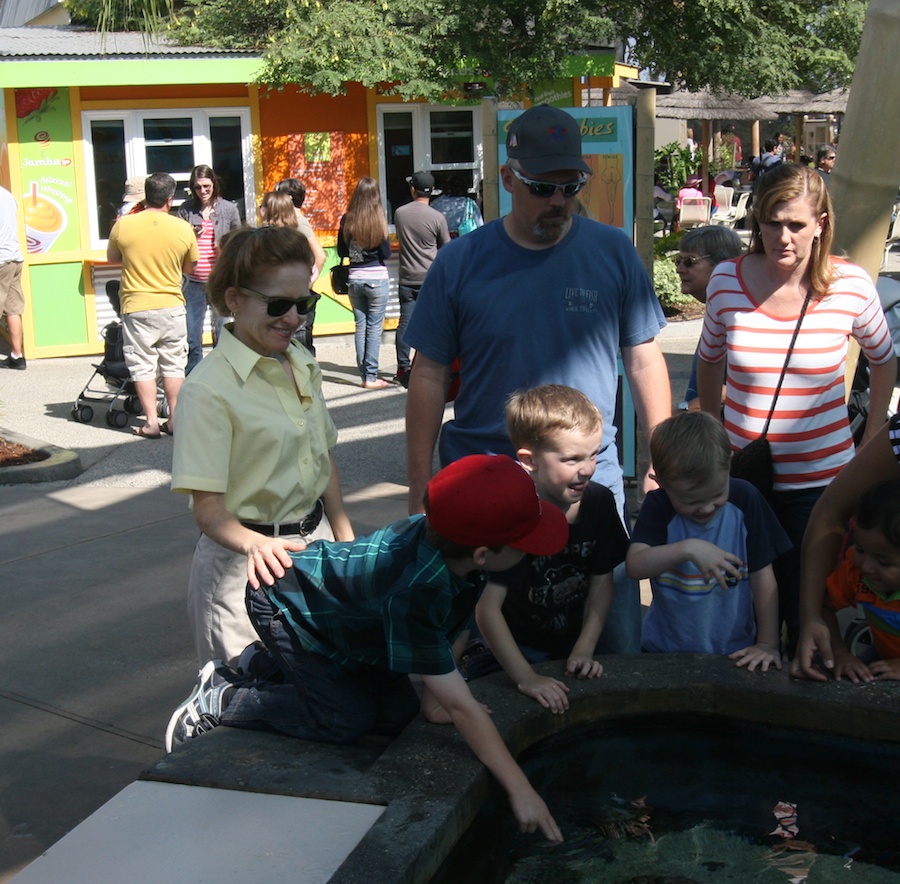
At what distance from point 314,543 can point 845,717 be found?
1539 mm

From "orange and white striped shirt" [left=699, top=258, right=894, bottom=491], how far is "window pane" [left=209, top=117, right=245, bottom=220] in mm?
11074

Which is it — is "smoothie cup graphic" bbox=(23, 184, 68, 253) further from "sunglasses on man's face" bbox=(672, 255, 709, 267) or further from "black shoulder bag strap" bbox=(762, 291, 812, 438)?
"black shoulder bag strap" bbox=(762, 291, 812, 438)

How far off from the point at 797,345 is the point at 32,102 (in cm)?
1165

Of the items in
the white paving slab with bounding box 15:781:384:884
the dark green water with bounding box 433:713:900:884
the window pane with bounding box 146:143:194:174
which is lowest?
the dark green water with bounding box 433:713:900:884

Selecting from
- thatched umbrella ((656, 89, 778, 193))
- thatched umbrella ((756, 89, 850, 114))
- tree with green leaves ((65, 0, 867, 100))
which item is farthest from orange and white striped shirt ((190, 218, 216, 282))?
thatched umbrella ((756, 89, 850, 114))

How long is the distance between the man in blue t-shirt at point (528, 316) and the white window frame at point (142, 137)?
11.0 m

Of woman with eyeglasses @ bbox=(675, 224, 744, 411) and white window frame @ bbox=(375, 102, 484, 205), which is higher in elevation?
white window frame @ bbox=(375, 102, 484, 205)

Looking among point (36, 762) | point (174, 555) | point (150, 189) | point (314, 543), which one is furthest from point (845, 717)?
point (150, 189)

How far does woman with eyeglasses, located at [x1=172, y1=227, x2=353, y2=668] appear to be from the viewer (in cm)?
327

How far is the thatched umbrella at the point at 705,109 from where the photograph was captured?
28.0 m

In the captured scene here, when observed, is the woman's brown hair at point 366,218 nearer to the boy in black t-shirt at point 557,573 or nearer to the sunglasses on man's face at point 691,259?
the sunglasses on man's face at point 691,259

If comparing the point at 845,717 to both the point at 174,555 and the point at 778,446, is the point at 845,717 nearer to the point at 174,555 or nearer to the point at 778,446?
the point at 778,446

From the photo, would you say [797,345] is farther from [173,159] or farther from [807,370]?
[173,159]

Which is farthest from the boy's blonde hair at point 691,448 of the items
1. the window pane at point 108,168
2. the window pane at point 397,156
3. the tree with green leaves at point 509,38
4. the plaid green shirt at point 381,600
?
the window pane at point 397,156
